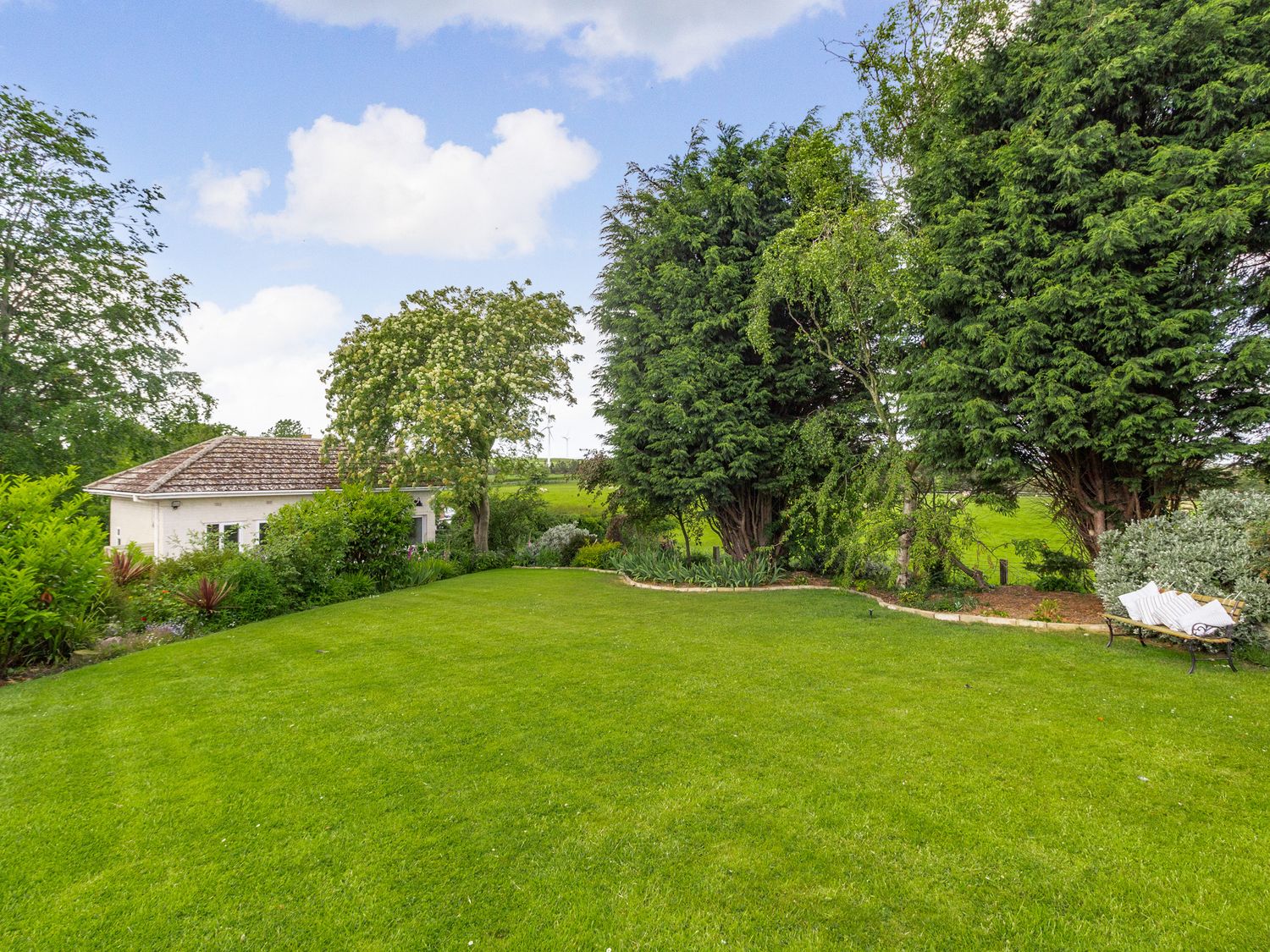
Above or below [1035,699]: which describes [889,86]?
above

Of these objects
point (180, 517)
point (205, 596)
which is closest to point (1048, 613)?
point (205, 596)

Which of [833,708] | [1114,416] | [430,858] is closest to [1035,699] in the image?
[833,708]

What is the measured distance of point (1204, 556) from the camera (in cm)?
741

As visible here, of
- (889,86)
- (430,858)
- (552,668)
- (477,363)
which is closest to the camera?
(430,858)

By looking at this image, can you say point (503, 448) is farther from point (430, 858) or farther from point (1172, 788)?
point (1172, 788)

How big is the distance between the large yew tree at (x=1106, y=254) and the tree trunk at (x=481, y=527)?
15.9m

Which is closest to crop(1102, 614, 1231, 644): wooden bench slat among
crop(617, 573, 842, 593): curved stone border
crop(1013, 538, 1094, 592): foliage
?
crop(1013, 538, 1094, 592): foliage

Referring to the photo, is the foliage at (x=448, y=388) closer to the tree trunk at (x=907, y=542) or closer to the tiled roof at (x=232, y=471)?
the tiled roof at (x=232, y=471)

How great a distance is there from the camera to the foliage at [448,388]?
58.9ft

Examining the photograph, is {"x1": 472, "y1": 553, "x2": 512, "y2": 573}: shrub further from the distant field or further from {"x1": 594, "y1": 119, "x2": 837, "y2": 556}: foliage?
{"x1": 594, "y1": 119, "x2": 837, "y2": 556}: foliage

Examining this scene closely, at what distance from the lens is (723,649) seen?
8.16 m

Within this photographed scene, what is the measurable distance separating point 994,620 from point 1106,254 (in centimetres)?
616

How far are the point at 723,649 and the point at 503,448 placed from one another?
561 inches

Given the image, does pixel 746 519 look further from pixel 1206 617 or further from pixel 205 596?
pixel 205 596
